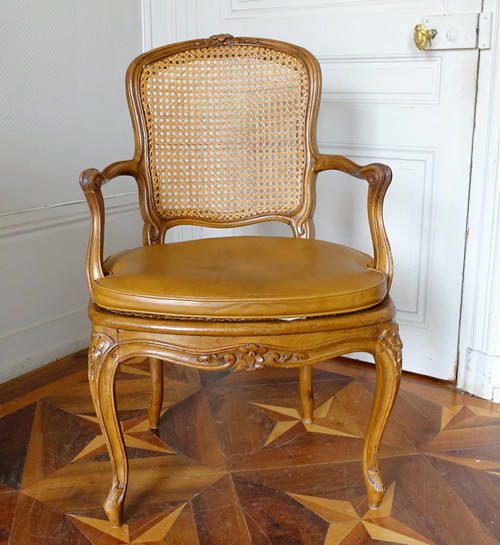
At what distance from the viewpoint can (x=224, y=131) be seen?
1795 mm

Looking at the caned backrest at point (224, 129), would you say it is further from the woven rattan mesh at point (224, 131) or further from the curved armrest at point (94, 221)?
the curved armrest at point (94, 221)

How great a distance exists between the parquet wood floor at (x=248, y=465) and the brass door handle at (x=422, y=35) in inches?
39.1

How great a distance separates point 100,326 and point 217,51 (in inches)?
33.5

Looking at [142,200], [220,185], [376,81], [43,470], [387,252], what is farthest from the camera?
[376,81]

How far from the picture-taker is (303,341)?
4.09ft

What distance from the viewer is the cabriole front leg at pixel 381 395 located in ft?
4.27

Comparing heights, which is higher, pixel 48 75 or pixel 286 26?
pixel 286 26

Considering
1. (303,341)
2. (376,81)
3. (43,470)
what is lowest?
(43,470)

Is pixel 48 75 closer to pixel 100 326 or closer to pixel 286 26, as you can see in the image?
pixel 286 26

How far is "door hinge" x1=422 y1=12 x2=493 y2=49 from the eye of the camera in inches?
70.9

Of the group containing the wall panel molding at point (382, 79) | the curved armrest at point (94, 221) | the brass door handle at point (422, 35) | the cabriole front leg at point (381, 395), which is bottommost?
the cabriole front leg at point (381, 395)

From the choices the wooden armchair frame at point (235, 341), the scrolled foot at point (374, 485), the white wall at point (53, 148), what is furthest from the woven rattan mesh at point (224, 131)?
the scrolled foot at point (374, 485)

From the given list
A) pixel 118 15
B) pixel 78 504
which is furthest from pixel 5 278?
pixel 118 15

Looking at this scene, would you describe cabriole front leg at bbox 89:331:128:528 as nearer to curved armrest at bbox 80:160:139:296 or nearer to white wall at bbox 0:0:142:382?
curved armrest at bbox 80:160:139:296
